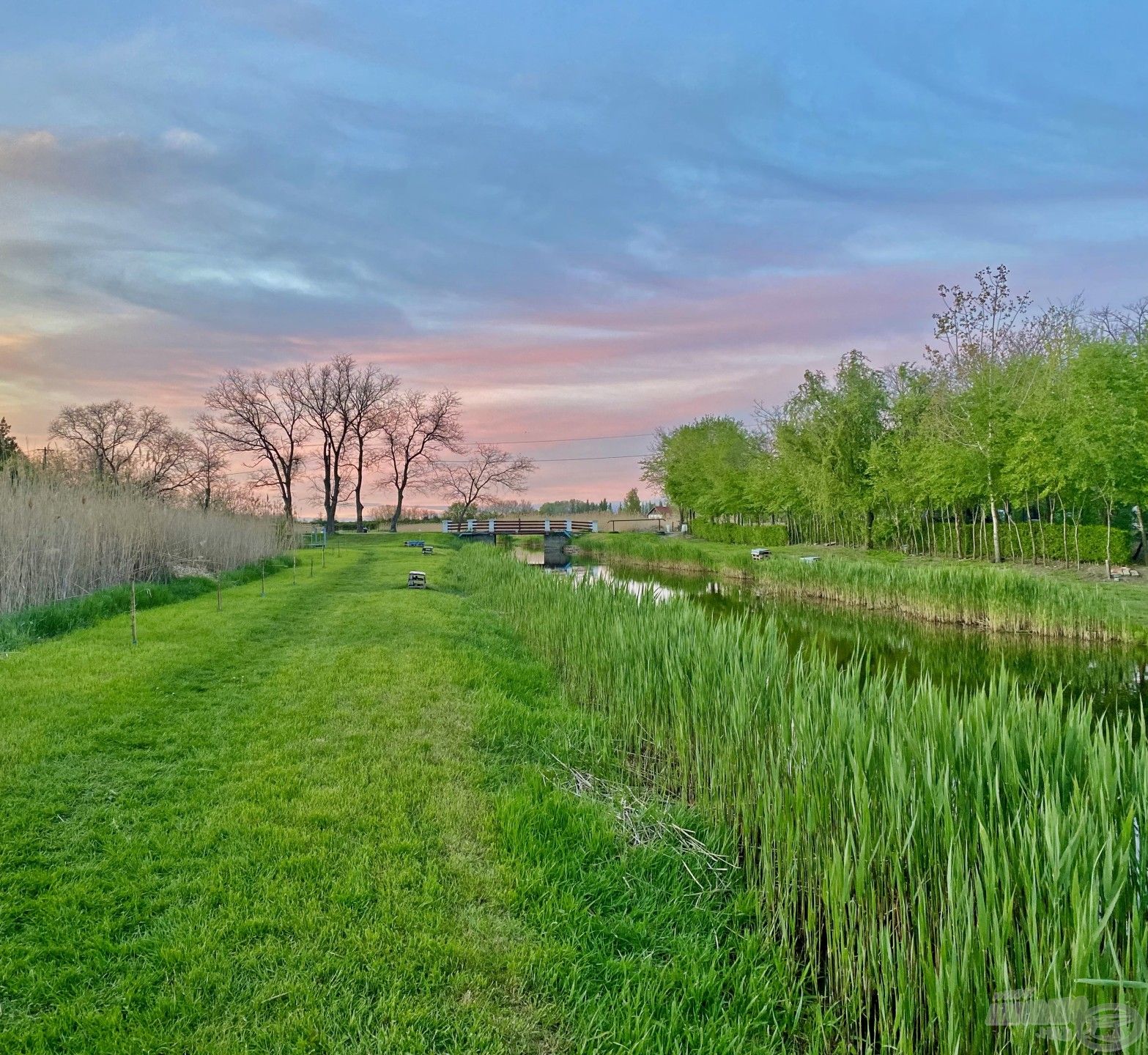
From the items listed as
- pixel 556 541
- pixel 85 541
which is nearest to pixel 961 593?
pixel 85 541

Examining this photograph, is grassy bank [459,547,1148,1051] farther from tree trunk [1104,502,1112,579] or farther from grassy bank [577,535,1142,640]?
tree trunk [1104,502,1112,579]

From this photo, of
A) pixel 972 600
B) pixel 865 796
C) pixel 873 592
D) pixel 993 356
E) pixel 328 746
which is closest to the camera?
pixel 865 796

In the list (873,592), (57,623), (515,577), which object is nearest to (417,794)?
(57,623)

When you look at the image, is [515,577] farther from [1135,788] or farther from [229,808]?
[1135,788]

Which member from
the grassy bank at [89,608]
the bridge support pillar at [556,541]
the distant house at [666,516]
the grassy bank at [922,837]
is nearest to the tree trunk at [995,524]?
the grassy bank at [922,837]

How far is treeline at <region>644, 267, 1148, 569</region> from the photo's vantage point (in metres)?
15.5

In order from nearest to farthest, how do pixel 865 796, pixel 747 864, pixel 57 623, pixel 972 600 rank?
pixel 865 796 < pixel 747 864 < pixel 57 623 < pixel 972 600

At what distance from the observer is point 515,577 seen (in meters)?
13.6

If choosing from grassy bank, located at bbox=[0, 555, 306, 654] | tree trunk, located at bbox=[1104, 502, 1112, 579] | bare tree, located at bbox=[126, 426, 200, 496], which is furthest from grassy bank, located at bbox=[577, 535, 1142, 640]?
bare tree, located at bbox=[126, 426, 200, 496]

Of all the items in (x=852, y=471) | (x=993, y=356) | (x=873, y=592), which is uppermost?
(x=993, y=356)

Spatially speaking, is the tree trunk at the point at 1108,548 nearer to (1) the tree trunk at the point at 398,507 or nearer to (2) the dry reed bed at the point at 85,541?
(2) the dry reed bed at the point at 85,541

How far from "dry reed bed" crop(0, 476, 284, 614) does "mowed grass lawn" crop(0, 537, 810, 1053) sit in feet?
15.2

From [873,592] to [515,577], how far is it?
27.8 ft

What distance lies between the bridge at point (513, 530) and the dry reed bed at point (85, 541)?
73.1 feet
